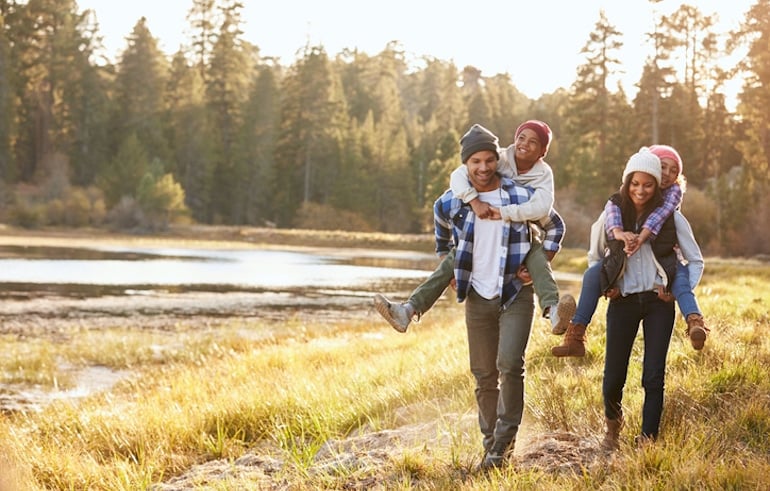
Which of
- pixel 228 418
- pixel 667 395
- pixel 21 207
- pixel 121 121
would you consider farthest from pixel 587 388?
pixel 121 121

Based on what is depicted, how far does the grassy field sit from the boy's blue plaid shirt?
3.24 ft

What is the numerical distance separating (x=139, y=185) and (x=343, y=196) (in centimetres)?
1857

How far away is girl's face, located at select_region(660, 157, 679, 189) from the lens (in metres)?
4.41

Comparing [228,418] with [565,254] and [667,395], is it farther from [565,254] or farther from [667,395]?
[565,254]

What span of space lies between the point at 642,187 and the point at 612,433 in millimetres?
1383

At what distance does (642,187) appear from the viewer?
4.32m

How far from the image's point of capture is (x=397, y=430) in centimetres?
560

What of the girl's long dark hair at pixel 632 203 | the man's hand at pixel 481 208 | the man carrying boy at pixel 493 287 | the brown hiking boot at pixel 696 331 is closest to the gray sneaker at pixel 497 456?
the man carrying boy at pixel 493 287

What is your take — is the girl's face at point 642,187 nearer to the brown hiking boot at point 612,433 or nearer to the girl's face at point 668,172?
the girl's face at point 668,172

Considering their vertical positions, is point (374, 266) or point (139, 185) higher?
point (139, 185)

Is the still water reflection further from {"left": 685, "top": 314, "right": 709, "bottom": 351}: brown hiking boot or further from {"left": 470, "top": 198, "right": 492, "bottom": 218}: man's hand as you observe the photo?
{"left": 685, "top": 314, "right": 709, "bottom": 351}: brown hiking boot

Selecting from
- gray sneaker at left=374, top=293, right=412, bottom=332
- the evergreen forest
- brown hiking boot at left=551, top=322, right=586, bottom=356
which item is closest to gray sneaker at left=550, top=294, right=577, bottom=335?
brown hiking boot at left=551, top=322, right=586, bottom=356

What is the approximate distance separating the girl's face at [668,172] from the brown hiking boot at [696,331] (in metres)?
0.81

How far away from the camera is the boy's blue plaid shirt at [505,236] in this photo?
423 centimetres
